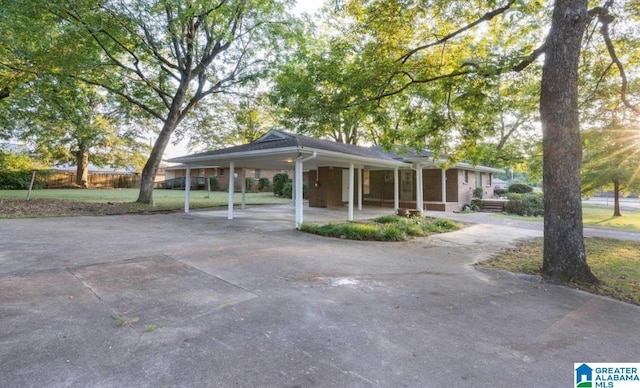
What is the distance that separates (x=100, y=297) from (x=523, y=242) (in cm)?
1015

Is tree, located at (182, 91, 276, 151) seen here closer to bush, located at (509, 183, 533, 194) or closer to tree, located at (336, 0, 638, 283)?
tree, located at (336, 0, 638, 283)

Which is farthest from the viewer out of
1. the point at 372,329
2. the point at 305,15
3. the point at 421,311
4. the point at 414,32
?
the point at 305,15

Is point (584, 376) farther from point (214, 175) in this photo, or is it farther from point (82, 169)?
point (82, 169)

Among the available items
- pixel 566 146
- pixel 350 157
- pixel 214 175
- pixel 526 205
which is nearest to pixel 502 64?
pixel 566 146

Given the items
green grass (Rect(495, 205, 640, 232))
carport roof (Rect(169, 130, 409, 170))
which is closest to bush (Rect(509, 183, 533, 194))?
green grass (Rect(495, 205, 640, 232))

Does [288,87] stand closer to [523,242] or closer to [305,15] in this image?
[523,242]

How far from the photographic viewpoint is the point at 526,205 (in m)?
18.2

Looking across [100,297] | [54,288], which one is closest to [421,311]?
[100,297]

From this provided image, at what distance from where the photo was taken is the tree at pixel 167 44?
12367 millimetres

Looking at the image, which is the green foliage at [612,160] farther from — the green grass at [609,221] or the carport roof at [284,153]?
the carport roof at [284,153]

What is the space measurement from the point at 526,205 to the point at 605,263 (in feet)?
41.4

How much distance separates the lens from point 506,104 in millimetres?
9805

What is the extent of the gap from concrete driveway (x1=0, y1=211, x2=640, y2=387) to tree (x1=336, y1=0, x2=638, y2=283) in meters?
1.61

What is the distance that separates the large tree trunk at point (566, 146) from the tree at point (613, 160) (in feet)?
20.3
